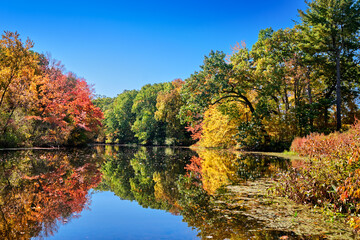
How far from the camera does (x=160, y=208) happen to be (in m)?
5.94

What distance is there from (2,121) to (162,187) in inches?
717

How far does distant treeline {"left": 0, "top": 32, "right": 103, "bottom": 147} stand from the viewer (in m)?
19.1

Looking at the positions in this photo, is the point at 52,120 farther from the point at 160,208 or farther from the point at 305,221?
the point at 305,221

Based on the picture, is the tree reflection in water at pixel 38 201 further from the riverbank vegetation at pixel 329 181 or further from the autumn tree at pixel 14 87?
the autumn tree at pixel 14 87

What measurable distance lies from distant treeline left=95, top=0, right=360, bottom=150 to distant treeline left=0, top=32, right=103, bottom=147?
39.4ft

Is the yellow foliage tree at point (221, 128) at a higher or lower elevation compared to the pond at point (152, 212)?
higher

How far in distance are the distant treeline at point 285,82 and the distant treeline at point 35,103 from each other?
39.4ft

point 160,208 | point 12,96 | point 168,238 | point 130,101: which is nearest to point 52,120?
point 12,96

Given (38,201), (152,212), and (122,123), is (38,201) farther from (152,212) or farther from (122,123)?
(122,123)

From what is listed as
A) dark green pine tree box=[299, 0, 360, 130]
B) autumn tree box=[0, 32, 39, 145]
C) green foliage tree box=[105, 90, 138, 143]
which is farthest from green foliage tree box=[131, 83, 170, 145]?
dark green pine tree box=[299, 0, 360, 130]

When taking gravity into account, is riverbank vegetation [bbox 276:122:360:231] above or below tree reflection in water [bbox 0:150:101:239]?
above

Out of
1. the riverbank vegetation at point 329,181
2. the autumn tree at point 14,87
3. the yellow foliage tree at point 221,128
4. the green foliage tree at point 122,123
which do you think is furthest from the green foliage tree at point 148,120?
the riverbank vegetation at point 329,181

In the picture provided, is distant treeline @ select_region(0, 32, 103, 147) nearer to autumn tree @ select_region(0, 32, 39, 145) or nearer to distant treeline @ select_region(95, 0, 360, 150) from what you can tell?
autumn tree @ select_region(0, 32, 39, 145)

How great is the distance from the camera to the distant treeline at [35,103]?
19.1 meters
